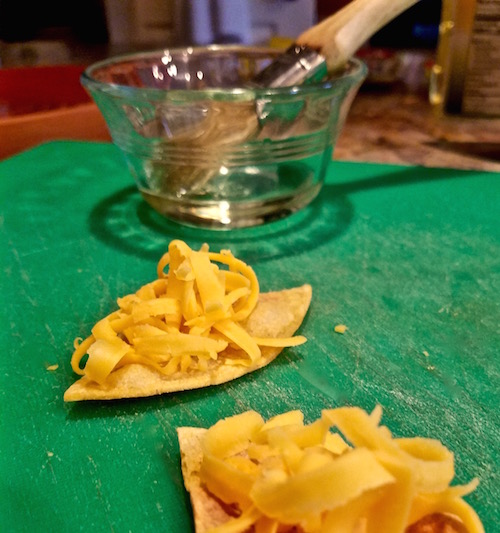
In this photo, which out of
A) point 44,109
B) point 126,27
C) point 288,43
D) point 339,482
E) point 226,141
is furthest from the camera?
point 126,27

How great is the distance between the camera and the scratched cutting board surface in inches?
29.3

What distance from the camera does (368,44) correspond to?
3.02m

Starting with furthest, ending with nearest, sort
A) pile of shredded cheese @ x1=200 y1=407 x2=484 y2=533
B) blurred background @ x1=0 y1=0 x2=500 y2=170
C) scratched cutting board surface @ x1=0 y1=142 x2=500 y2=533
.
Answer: blurred background @ x1=0 y1=0 x2=500 y2=170 < scratched cutting board surface @ x1=0 y1=142 x2=500 y2=533 < pile of shredded cheese @ x1=200 y1=407 x2=484 y2=533

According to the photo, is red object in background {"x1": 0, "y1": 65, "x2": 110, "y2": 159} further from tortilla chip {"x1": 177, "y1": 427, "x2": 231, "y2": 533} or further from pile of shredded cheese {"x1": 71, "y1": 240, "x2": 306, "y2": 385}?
tortilla chip {"x1": 177, "y1": 427, "x2": 231, "y2": 533}

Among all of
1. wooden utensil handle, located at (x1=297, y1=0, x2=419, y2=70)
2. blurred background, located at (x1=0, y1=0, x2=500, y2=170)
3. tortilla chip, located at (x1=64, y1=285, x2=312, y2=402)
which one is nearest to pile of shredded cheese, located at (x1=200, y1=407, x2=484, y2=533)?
tortilla chip, located at (x1=64, y1=285, x2=312, y2=402)

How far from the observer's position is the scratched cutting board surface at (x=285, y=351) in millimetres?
745

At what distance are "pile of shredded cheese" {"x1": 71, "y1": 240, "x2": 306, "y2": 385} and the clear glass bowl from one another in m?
0.34

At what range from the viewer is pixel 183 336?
859 millimetres

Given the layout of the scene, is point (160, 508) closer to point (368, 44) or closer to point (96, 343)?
point (96, 343)

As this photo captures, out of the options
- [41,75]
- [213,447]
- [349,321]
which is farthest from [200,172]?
[41,75]

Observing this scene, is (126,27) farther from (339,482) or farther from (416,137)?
(339,482)

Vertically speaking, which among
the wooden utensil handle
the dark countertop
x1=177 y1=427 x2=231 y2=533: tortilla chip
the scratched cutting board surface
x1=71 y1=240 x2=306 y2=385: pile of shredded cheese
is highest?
the wooden utensil handle

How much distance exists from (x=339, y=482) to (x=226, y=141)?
0.86 m

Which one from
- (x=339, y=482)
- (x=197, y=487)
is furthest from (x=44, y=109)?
(x=339, y=482)
